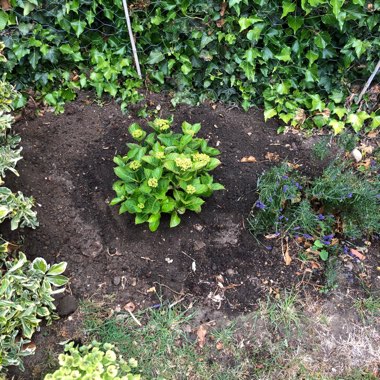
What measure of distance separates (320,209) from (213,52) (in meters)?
1.48

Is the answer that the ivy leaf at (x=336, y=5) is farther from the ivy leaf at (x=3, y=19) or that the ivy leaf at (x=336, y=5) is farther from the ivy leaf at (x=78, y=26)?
the ivy leaf at (x=3, y=19)

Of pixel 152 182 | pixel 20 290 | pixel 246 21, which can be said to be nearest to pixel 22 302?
pixel 20 290

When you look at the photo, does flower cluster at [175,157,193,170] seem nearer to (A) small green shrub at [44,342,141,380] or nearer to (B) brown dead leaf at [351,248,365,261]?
(A) small green shrub at [44,342,141,380]

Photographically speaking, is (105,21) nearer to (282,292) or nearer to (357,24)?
(357,24)

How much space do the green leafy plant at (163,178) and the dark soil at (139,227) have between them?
0.23 m

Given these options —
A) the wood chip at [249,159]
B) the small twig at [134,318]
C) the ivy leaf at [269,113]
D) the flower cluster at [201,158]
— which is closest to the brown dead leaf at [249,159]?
the wood chip at [249,159]

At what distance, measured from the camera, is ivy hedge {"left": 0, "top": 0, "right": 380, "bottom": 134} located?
2984 millimetres

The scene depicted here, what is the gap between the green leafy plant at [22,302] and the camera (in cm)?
212

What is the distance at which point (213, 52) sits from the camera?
3180mm

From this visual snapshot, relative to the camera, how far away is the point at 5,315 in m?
2.12

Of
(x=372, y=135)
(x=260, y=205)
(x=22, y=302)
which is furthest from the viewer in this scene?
(x=372, y=135)

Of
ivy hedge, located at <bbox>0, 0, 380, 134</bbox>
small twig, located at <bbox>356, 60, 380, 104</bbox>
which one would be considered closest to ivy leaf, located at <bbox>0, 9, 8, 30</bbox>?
ivy hedge, located at <bbox>0, 0, 380, 134</bbox>

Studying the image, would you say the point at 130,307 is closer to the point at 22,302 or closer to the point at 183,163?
the point at 22,302

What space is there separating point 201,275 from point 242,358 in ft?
1.85
